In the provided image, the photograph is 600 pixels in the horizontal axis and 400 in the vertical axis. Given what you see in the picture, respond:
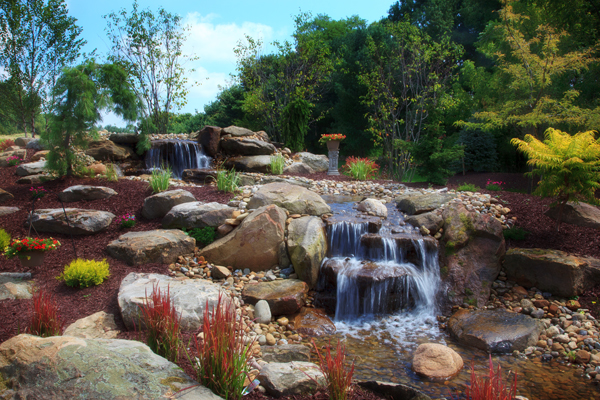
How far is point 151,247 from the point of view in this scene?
546 cm

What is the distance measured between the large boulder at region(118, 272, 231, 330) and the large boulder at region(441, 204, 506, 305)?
3.69 m

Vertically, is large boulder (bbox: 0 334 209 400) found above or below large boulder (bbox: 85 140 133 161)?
below

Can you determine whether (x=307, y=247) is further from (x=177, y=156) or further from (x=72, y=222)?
(x=177, y=156)

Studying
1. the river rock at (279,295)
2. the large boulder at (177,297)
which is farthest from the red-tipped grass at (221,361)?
the river rock at (279,295)

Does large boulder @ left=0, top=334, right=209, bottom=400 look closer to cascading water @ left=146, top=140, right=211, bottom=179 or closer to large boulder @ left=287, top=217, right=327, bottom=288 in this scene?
large boulder @ left=287, top=217, right=327, bottom=288

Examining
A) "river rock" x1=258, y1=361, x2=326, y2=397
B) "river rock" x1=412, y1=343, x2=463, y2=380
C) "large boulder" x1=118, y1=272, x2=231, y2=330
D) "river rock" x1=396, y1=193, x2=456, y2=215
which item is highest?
"river rock" x1=396, y1=193, x2=456, y2=215

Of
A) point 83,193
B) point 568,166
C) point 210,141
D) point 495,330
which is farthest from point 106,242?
point 568,166

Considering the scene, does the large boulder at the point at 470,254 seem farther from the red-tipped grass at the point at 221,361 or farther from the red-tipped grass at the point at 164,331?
the red-tipped grass at the point at 164,331

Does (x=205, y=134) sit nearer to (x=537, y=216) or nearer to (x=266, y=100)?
(x=266, y=100)

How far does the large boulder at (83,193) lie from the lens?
7359mm

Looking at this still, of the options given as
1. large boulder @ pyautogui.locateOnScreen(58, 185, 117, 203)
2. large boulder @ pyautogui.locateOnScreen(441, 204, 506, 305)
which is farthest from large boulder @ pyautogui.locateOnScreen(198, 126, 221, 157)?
large boulder @ pyautogui.locateOnScreen(441, 204, 506, 305)

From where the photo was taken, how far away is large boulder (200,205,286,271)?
5.85m

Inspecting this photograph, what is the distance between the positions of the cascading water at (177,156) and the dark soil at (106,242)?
3.59 m

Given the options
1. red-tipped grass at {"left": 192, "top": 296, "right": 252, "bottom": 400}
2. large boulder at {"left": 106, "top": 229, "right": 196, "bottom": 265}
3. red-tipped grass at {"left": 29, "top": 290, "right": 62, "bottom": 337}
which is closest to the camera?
red-tipped grass at {"left": 192, "top": 296, "right": 252, "bottom": 400}
